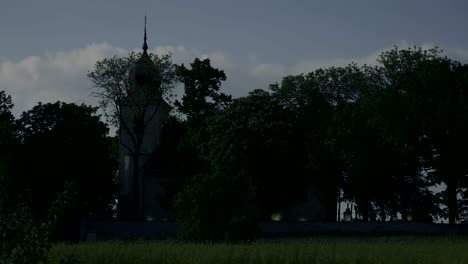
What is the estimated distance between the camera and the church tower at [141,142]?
74688 millimetres

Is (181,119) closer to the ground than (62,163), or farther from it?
farther from it

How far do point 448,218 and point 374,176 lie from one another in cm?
745

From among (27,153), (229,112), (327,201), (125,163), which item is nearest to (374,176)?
(327,201)

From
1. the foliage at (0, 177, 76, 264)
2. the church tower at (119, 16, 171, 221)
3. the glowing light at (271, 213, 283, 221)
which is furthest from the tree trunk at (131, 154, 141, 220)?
the foliage at (0, 177, 76, 264)

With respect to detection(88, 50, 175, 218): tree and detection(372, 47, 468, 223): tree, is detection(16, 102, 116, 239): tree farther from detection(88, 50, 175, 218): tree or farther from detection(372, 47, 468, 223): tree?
detection(372, 47, 468, 223): tree

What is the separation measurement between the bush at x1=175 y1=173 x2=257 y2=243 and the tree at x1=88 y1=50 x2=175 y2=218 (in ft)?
108

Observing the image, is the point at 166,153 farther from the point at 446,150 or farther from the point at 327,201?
the point at 446,150

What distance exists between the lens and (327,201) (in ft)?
253

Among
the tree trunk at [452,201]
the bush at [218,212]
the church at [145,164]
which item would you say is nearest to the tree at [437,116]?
the tree trunk at [452,201]

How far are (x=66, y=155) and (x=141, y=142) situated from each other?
9.26m

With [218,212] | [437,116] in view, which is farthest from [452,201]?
[218,212]

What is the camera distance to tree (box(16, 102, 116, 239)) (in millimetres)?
65188

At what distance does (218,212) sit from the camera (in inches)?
1582

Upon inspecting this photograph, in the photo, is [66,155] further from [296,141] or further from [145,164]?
[296,141]
